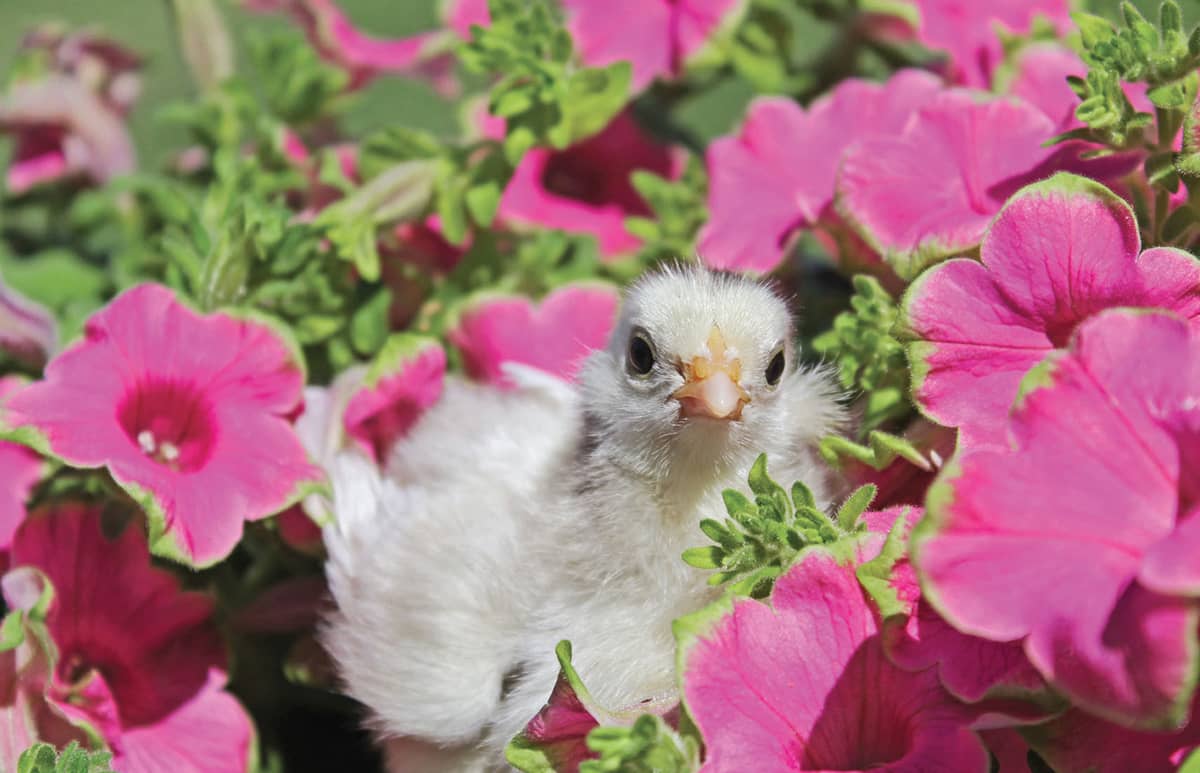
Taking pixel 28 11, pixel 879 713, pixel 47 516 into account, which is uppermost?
pixel 879 713

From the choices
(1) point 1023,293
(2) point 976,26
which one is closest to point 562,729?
(1) point 1023,293

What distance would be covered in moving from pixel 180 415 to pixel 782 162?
0.45 m

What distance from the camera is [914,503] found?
26.2 inches

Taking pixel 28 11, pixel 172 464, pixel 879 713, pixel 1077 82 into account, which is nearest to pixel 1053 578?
pixel 879 713

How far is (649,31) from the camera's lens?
977 millimetres

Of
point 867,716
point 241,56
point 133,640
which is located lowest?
point 241,56

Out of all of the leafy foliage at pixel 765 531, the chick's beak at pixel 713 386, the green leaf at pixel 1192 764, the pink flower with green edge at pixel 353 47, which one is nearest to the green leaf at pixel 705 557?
the leafy foliage at pixel 765 531

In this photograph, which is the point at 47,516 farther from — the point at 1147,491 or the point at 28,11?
the point at 28,11

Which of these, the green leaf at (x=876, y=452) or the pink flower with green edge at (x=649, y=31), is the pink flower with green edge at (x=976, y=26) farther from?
the green leaf at (x=876, y=452)

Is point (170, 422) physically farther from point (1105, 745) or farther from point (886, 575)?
point (1105, 745)

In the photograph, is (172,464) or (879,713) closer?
(879,713)

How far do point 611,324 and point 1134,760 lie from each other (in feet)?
1.63

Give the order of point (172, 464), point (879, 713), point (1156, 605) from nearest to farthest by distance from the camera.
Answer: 1. point (1156, 605)
2. point (879, 713)
3. point (172, 464)

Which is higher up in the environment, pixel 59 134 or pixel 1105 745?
pixel 1105 745
